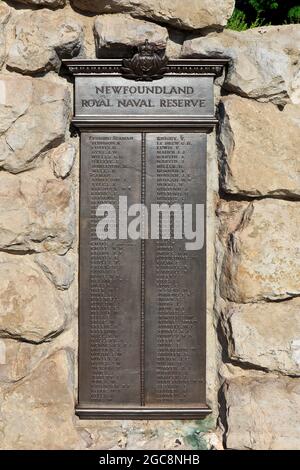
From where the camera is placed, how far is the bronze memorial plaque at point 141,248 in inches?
138

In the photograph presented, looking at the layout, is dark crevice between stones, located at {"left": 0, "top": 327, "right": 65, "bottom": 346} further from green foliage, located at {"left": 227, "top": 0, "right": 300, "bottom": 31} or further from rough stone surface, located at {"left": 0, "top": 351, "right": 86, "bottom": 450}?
green foliage, located at {"left": 227, "top": 0, "right": 300, "bottom": 31}

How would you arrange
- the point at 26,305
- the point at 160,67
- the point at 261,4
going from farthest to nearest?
the point at 261,4 → the point at 160,67 → the point at 26,305

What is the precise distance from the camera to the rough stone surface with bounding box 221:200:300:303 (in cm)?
340

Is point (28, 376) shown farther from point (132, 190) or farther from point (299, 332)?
point (299, 332)

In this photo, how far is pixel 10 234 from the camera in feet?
11.1

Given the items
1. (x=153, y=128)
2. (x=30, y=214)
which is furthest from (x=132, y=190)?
(x=30, y=214)

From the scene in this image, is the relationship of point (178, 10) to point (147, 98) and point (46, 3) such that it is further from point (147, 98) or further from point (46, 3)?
point (46, 3)

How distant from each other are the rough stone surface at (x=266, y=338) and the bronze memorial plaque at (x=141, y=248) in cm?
25

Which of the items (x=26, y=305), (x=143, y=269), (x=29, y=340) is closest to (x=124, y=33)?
(x=143, y=269)

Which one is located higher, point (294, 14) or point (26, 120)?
point (294, 14)

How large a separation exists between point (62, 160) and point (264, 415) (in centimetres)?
211

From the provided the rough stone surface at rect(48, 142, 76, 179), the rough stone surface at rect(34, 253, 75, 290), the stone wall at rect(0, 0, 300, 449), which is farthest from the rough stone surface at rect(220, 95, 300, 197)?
the rough stone surface at rect(34, 253, 75, 290)

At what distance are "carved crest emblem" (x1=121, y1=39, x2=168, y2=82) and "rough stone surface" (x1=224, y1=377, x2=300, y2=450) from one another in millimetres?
2129

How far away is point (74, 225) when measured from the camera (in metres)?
3.53
